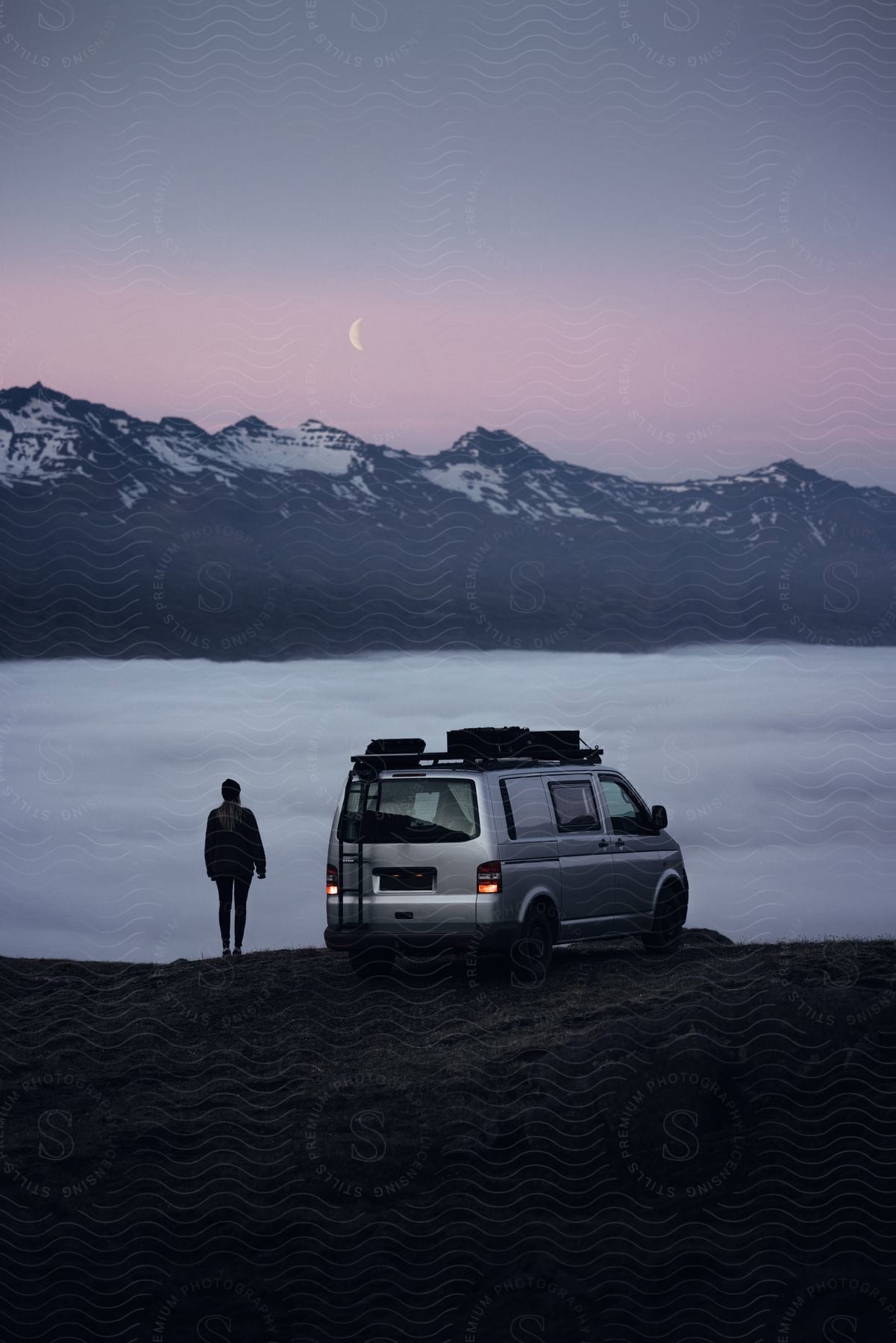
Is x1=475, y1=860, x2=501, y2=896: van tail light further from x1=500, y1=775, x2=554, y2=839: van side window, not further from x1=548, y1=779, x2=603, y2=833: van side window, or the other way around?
x1=548, y1=779, x2=603, y2=833: van side window

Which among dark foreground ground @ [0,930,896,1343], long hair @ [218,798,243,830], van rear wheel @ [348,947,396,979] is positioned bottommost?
dark foreground ground @ [0,930,896,1343]

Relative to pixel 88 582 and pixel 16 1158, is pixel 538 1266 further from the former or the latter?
pixel 88 582

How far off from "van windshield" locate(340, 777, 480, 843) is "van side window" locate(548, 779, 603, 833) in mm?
1316

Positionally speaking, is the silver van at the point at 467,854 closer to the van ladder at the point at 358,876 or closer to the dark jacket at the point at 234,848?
the van ladder at the point at 358,876

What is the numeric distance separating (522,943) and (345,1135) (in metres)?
4.67

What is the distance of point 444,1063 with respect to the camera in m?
13.4

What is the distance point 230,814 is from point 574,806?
13.5ft

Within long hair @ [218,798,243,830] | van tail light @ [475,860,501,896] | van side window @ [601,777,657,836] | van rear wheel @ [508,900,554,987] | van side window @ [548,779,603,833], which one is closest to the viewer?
van tail light @ [475,860,501,896]

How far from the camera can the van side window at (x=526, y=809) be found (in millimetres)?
16406

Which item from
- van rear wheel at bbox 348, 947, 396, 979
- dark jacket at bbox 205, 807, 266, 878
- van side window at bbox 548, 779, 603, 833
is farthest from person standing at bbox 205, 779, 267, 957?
van side window at bbox 548, 779, 603, 833

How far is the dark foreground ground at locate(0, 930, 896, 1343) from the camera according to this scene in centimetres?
1045

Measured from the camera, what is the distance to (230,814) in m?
19.0

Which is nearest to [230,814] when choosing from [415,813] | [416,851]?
[415,813]

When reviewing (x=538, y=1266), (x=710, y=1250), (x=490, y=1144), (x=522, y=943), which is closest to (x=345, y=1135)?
(x=490, y=1144)
